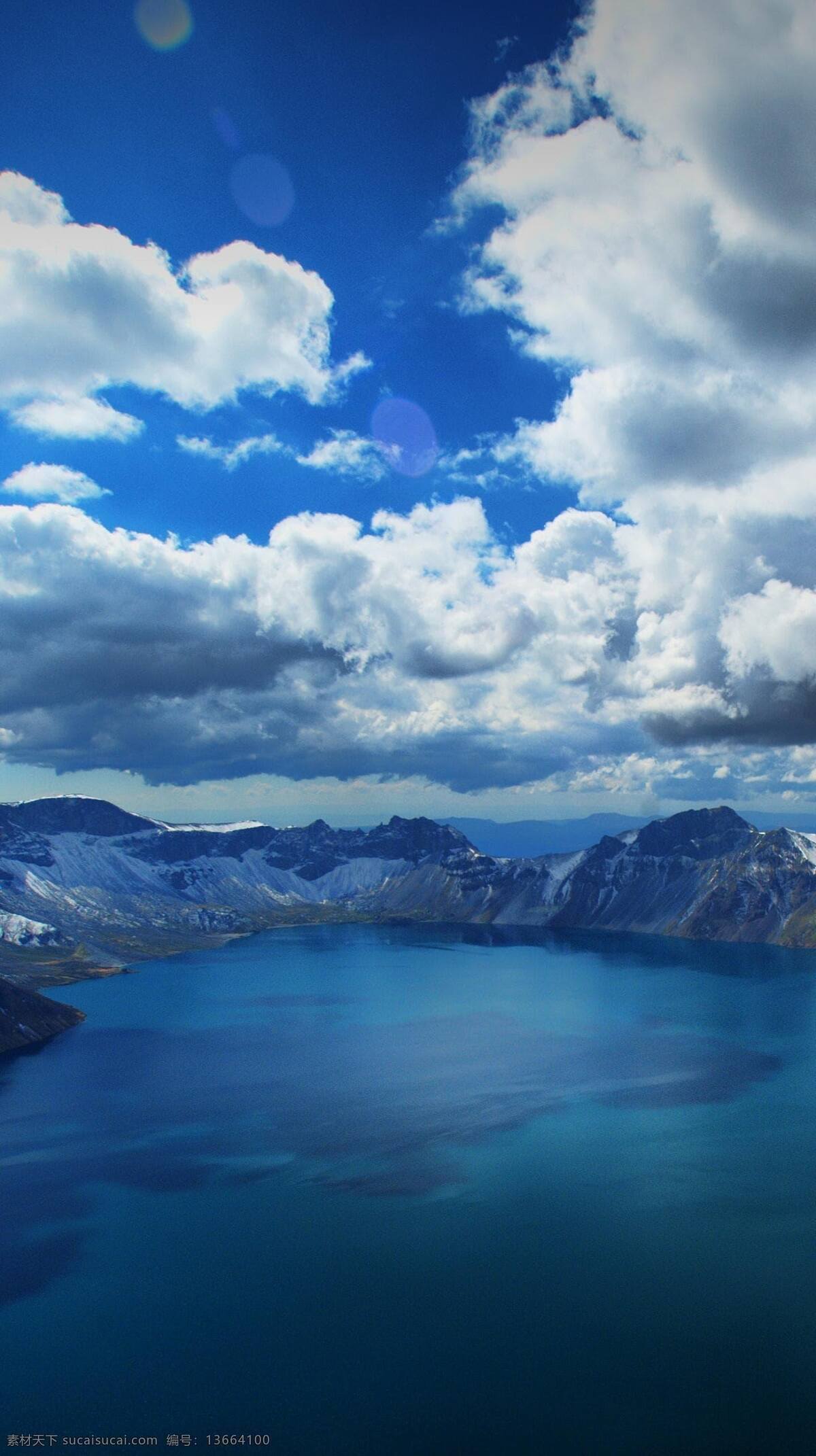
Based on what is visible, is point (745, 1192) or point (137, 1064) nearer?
point (745, 1192)

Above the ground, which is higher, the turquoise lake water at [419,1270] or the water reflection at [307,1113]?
the turquoise lake water at [419,1270]

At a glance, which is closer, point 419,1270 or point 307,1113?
point 419,1270

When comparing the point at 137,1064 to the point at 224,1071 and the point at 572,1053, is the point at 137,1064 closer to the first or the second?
the point at 224,1071

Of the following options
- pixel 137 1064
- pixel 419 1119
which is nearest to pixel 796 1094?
pixel 419 1119

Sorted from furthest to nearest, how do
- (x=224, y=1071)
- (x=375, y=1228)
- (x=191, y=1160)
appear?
(x=224, y=1071) < (x=191, y=1160) < (x=375, y=1228)

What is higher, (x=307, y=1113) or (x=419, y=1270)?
(x=419, y=1270)

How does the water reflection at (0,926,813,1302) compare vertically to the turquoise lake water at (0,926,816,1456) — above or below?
below

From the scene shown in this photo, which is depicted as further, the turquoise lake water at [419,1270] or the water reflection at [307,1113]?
the water reflection at [307,1113]

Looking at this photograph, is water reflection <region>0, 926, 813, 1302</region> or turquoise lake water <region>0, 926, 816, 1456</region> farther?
water reflection <region>0, 926, 813, 1302</region>
